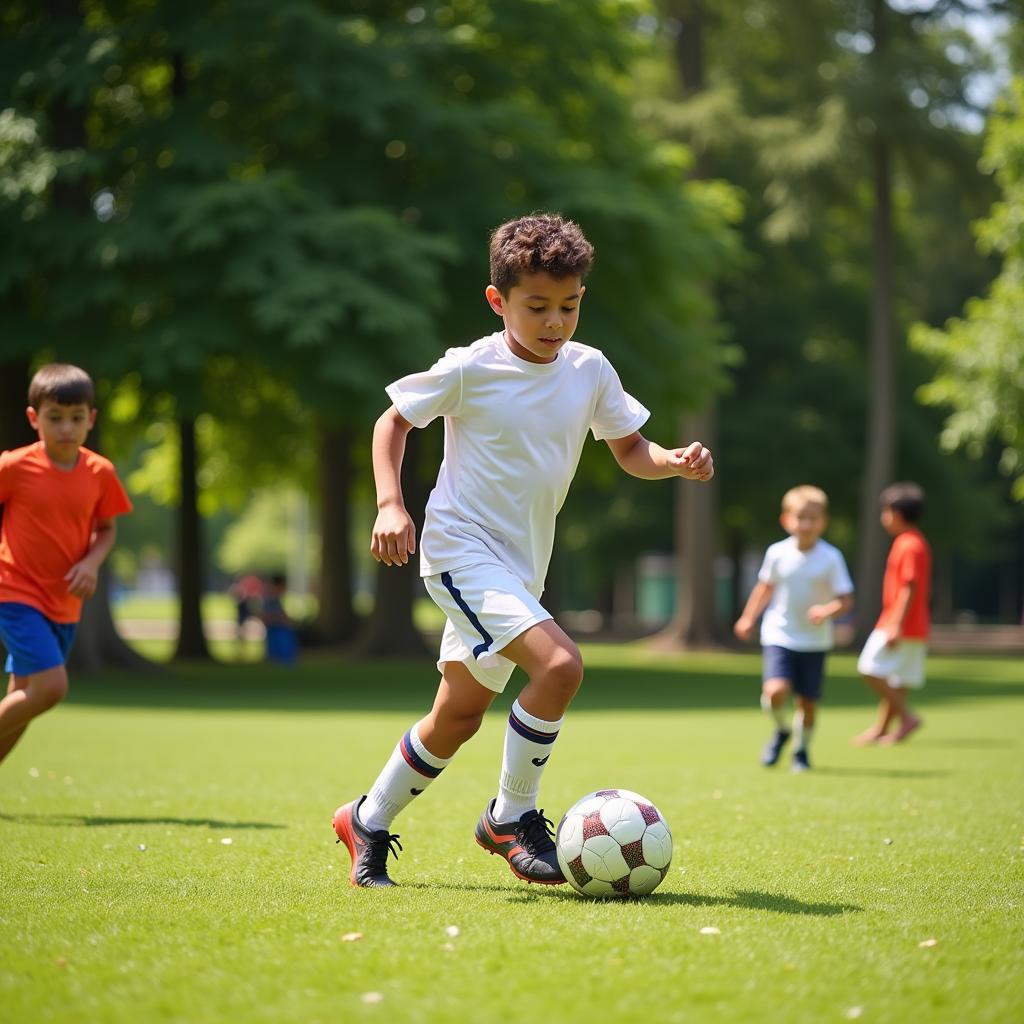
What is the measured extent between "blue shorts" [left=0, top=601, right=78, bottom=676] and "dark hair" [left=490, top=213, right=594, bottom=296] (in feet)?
10.9

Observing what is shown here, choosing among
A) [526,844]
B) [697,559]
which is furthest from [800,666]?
[697,559]

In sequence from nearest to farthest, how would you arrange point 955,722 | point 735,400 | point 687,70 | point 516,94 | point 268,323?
point 955,722 → point 268,323 → point 516,94 → point 687,70 → point 735,400

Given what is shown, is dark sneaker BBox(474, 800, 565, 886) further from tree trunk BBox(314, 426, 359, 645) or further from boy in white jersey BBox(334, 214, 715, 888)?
tree trunk BBox(314, 426, 359, 645)

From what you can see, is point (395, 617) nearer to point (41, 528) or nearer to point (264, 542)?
point (41, 528)

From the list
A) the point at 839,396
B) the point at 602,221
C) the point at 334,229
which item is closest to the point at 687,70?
the point at 839,396

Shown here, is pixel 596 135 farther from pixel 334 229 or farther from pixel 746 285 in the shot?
pixel 746 285

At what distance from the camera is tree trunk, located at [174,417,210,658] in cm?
2745

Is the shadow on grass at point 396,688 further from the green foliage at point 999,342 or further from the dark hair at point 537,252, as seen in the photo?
the dark hair at point 537,252

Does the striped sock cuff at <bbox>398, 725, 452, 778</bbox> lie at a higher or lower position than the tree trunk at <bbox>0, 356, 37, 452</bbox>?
lower

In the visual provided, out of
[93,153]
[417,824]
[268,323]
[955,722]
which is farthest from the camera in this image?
[93,153]

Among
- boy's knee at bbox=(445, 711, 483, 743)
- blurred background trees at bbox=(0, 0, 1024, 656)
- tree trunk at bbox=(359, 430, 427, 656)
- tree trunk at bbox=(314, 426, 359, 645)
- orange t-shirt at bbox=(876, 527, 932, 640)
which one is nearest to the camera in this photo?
boy's knee at bbox=(445, 711, 483, 743)

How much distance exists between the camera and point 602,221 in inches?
885

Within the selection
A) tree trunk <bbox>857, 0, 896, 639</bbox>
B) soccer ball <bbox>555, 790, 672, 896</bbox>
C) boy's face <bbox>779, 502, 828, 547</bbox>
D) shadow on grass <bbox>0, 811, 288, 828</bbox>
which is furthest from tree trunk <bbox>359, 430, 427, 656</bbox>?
soccer ball <bbox>555, 790, 672, 896</bbox>

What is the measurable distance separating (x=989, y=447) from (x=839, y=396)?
12.3m
